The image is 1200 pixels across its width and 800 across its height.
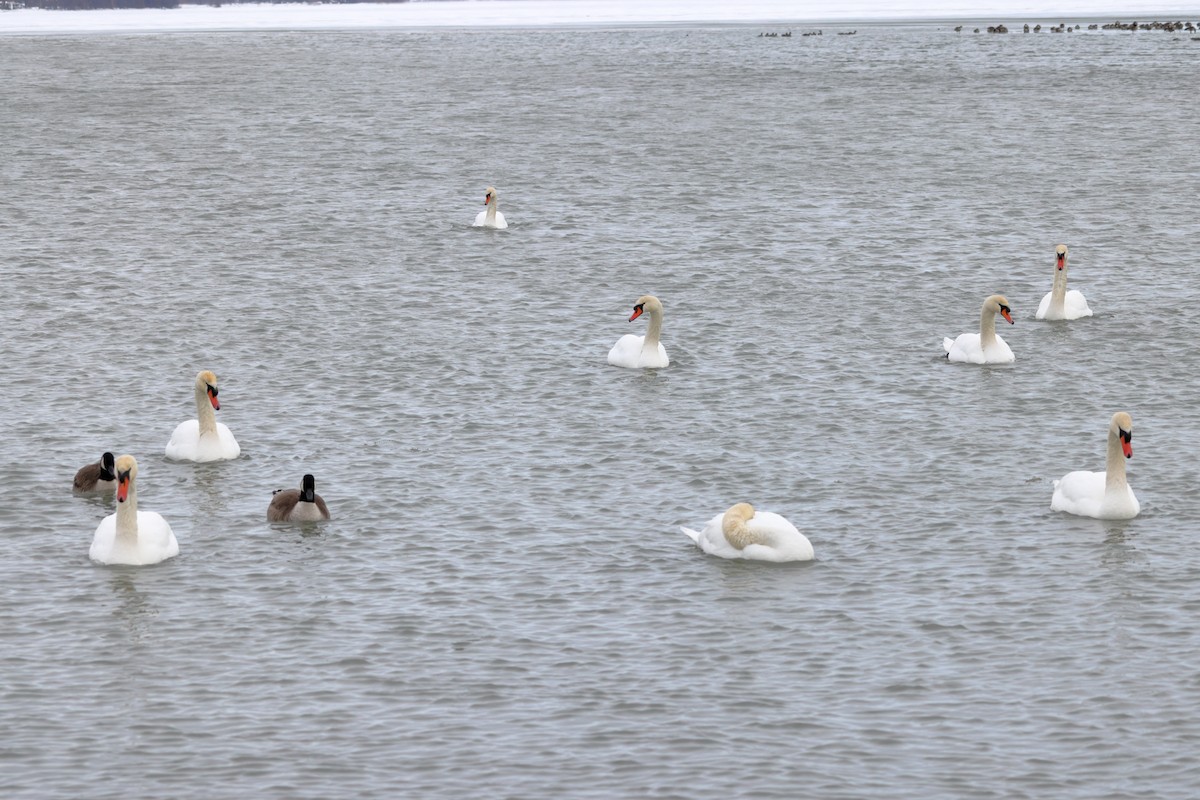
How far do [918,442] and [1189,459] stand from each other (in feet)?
9.00

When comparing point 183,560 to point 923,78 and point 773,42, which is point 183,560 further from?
point 773,42

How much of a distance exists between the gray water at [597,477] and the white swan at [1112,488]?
0.29 m

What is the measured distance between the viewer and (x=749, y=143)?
46.0 meters

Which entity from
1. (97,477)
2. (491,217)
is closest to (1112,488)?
(97,477)

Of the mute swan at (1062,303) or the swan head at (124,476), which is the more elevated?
the mute swan at (1062,303)

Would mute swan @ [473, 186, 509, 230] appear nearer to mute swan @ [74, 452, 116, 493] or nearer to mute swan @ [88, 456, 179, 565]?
mute swan @ [74, 452, 116, 493]

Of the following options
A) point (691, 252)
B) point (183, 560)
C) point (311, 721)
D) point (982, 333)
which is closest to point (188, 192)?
point (691, 252)

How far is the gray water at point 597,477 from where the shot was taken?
12.3 meters

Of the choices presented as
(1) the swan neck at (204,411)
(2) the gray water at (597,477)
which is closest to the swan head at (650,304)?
(2) the gray water at (597,477)

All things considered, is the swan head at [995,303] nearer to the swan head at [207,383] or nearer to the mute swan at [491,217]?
the swan head at [207,383]

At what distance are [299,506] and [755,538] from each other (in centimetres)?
414

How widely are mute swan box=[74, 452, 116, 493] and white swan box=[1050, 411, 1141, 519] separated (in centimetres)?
896

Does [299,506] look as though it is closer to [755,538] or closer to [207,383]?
[207,383]

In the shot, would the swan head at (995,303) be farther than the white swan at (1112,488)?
Yes
